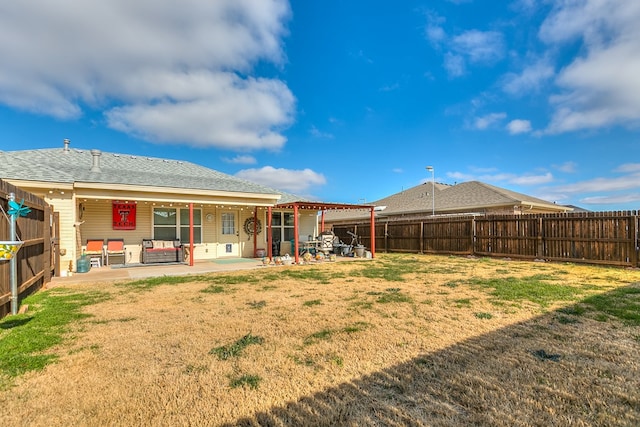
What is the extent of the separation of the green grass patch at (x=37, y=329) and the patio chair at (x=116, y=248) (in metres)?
5.17

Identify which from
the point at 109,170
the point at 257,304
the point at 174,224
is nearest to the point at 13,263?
the point at 257,304

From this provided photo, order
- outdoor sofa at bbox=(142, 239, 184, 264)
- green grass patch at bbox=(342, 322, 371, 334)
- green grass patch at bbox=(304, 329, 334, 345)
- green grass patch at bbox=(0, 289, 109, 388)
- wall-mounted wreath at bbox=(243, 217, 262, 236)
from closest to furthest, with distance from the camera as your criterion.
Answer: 1. green grass patch at bbox=(0, 289, 109, 388)
2. green grass patch at bbox=(304, 329, 334, 345)
3. green grass patch at bbox=(342, 322, 371, 334)
4. outdoor sofa at bbox=(142, 239, 184, 264)
5. wall-mounted wreath at bbox=(243, 217, 262, 236)

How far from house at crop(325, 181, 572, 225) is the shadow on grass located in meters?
11.4

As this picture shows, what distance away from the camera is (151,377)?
103 inches

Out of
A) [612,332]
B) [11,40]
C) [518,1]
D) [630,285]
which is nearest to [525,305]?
[612,332]

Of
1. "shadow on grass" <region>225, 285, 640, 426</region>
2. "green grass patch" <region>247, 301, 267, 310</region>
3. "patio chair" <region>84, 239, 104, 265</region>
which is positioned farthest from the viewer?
"patio chair" <region>84, 239, 104, 265</region>

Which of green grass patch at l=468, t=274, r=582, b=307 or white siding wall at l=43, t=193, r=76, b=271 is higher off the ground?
white siding wall at l=43, t=193, r=76, b=271

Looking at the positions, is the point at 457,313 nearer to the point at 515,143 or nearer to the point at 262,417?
the point at 262,417

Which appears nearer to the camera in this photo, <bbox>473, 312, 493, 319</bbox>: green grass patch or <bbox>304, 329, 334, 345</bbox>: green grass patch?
<bbox>304, 329, 334, 345</bbox>: green grass patch

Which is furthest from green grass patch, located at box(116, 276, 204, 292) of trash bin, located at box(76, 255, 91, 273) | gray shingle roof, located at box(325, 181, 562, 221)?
gray shingle roof, located at box(325, 181, 562, 221)

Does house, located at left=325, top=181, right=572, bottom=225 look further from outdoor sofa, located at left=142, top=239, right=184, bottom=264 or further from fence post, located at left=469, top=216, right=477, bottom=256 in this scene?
outdoor sofa, located at left=142, top=239, right=184, bottom=264

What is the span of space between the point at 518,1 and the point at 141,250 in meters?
15.6

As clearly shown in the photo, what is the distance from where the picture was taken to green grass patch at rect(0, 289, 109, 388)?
2.85 metres

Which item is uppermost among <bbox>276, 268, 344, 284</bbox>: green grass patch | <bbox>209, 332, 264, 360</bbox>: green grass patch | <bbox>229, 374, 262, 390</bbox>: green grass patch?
<bbox>229, 374, 262, 390</bbox>: green grass patch
